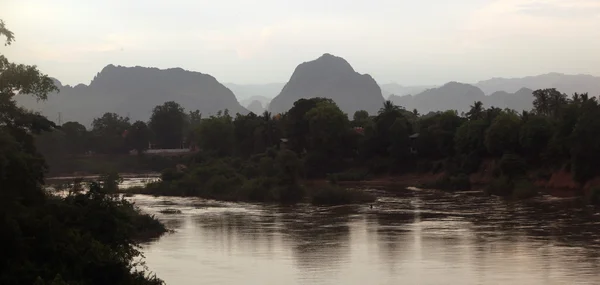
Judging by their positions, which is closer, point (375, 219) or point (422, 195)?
point (375, 219)

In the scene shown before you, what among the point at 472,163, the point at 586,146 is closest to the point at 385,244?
the point at 586,146

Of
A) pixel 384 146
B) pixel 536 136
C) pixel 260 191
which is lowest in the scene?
pixel 260 191

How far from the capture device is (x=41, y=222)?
56.5 feet

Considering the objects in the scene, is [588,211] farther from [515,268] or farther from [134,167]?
[134,167]

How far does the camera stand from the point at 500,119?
64.6m

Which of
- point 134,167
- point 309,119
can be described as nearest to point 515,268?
point 309,119

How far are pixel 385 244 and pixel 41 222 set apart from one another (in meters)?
18.7

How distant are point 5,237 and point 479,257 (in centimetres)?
1933

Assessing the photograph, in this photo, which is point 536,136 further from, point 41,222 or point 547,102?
point 41,222

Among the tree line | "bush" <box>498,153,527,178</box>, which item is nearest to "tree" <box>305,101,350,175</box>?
the tree line

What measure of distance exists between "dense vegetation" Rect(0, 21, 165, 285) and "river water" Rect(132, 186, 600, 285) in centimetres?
598

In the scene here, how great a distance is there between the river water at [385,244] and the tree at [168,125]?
2373 inches

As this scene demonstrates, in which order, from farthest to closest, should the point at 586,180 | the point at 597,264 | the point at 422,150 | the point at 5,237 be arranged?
the point at 422,150, the point at 586,180, the point at 597,264, the point at 5,237

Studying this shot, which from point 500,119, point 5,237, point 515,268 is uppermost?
point 500,119
